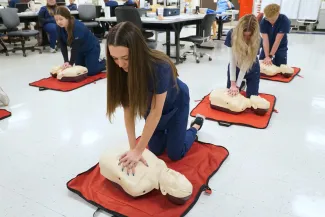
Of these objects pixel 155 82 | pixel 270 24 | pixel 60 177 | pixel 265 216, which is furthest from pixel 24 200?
pixel 270 24

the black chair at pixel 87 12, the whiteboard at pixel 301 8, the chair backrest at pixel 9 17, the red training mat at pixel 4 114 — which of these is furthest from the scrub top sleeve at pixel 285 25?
the whiteboard at pixel 301 8

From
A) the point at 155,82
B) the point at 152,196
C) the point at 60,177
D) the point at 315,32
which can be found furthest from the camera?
the point at 315,32

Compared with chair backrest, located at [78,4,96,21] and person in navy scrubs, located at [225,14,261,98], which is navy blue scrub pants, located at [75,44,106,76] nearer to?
person in navy scrubs, located at [225,14,261,98]

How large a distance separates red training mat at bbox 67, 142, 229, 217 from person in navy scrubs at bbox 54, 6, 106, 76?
198 centimetres

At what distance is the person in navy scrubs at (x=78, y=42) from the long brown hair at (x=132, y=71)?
207cm

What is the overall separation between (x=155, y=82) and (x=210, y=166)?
74cm

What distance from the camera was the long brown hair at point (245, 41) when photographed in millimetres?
2205

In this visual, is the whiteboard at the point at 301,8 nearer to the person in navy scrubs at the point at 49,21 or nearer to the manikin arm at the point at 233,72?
the person in navy scrubs at the point at 49,21

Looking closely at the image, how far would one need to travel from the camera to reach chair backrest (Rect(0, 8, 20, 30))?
15.0 feet

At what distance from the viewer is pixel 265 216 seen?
1.35 m

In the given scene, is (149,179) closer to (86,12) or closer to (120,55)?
(120,55)

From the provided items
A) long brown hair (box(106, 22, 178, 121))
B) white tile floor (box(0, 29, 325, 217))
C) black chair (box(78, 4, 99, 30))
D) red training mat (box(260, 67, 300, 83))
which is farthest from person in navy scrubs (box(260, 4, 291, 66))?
black chair (box(78, 4, 99, 30))

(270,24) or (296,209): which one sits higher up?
(270,24)

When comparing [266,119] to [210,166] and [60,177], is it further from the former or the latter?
[60,177]
